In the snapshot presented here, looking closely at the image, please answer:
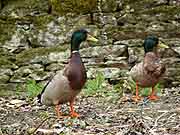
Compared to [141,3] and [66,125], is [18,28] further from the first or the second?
[66,125]

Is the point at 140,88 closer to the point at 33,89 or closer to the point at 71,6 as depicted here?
the point at 33,89

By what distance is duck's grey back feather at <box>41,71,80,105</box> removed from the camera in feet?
18.4

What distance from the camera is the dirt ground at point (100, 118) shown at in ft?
15.7

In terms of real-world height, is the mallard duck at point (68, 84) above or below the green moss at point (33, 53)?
above

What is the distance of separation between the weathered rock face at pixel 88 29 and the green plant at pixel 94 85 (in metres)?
0.35

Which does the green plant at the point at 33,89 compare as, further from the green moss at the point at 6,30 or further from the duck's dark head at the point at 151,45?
the duck's dark head at the point at 151,45

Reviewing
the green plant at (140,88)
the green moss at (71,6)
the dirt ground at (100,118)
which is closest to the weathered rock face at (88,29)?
the green moss at (71,6)

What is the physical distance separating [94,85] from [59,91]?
2.45m

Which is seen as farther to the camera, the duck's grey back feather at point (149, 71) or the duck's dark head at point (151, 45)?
the duck's dark head at point (151, 45)

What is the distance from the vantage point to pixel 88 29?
29.3ft

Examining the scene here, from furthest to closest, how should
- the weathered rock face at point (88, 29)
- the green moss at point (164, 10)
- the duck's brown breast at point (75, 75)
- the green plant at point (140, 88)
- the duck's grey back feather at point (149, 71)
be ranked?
the green moss at point (164, 10) → the weathered rock face at point (88, 29) → the green plant at point (140, 88) → the duck's grey back feather at point (149, 71) → the duck's brown breast at point (75, 75)

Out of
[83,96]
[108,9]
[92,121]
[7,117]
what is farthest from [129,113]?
[108,9]

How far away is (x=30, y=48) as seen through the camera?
903cm

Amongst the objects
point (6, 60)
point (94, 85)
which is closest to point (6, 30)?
point (6, 60)
